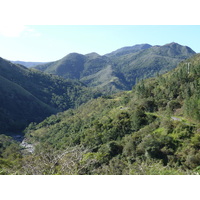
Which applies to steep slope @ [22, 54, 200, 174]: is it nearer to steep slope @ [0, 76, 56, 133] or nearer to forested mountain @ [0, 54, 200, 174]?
forested mountain @ [0, 54, 200, 174]

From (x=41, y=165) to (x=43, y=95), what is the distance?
184 meters

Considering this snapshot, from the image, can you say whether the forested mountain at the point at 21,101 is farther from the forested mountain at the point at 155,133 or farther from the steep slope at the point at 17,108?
the forested mountain at the point at 155,133

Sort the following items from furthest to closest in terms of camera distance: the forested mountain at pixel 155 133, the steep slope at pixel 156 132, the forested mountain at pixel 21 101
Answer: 1. the forested mountain at pixel 21 101
2. the steep slope at pixel 156 132
3. the forested mountain at pixel 155 133

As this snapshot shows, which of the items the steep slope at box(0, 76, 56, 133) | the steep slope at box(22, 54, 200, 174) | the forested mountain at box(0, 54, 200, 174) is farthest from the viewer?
the steep slope at box(0, 76, 56, 133)

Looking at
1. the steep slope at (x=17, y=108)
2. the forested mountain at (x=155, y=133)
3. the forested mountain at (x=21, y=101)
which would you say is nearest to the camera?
the forested mountain at (x=155, y=133)

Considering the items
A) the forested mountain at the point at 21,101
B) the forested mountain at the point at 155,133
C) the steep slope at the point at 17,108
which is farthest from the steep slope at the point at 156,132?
the forested mountain at the point at 21,101

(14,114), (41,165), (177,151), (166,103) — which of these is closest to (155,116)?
(166,103)

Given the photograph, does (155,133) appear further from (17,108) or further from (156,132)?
(17,108)

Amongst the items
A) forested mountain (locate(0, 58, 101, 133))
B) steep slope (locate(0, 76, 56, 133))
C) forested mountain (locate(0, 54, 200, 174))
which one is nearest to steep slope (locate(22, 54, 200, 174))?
forested mountain (locate(0, 54, 200, 174))

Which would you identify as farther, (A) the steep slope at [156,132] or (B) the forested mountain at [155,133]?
(A) the steep slope at [156,132]

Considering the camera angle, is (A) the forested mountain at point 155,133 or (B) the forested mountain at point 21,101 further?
(B) the forested mountain at point 21,101

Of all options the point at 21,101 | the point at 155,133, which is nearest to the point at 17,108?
the point at 21,101
